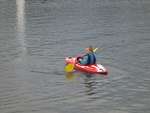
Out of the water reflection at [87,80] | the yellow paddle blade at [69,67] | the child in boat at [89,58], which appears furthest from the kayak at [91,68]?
the yellow paddle blade at [69,67]

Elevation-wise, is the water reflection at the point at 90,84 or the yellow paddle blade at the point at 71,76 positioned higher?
the yellow paddle blade at the point at 71,76

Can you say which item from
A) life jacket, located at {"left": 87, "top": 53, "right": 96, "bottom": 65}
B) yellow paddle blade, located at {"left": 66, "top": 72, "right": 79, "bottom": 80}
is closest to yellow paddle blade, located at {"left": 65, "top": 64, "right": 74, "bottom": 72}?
yellow paddle blade, located at {"left": 66, "top": 72, "right": 79, "bottom": 80}

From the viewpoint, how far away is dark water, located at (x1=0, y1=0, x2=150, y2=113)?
87.8ft

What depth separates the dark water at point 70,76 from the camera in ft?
87.8

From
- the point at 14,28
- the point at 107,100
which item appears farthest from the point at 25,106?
the point at 14,28

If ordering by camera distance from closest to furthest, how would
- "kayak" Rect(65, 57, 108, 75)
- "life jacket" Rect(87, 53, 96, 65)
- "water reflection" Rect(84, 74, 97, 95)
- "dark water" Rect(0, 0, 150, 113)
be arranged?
"dark water" Rect(0, 0, 150, 113) < "water reflection" Rect(84, 74, 97, 95) < "kayak" Rect(65, 57, 108, 75) < "life jacket" Rect(87, 53, 96, 65)

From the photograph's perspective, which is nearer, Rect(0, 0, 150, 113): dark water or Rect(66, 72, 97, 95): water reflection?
Rect(0, 0, 150, 113): dark water

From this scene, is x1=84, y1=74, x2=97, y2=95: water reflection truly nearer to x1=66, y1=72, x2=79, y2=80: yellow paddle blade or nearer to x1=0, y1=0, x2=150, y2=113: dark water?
x1=0, y1=0, x2=150, y2=113: dark water

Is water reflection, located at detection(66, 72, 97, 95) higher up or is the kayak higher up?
the kayak

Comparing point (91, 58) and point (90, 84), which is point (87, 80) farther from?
point (91, 58)

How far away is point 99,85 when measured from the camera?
100ft

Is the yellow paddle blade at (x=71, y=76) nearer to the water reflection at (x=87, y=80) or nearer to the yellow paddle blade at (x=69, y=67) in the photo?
the water reflection at (x=87, y=80)

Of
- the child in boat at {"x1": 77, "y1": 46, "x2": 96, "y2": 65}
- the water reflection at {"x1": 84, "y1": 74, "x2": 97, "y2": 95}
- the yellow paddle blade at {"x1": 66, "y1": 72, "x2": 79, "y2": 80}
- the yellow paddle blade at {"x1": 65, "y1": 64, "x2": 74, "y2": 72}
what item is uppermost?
the child in boat at {"x1": 77, "y1": 46, "x2": 96, "y2": 65}

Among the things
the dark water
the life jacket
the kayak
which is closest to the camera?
the dark water
